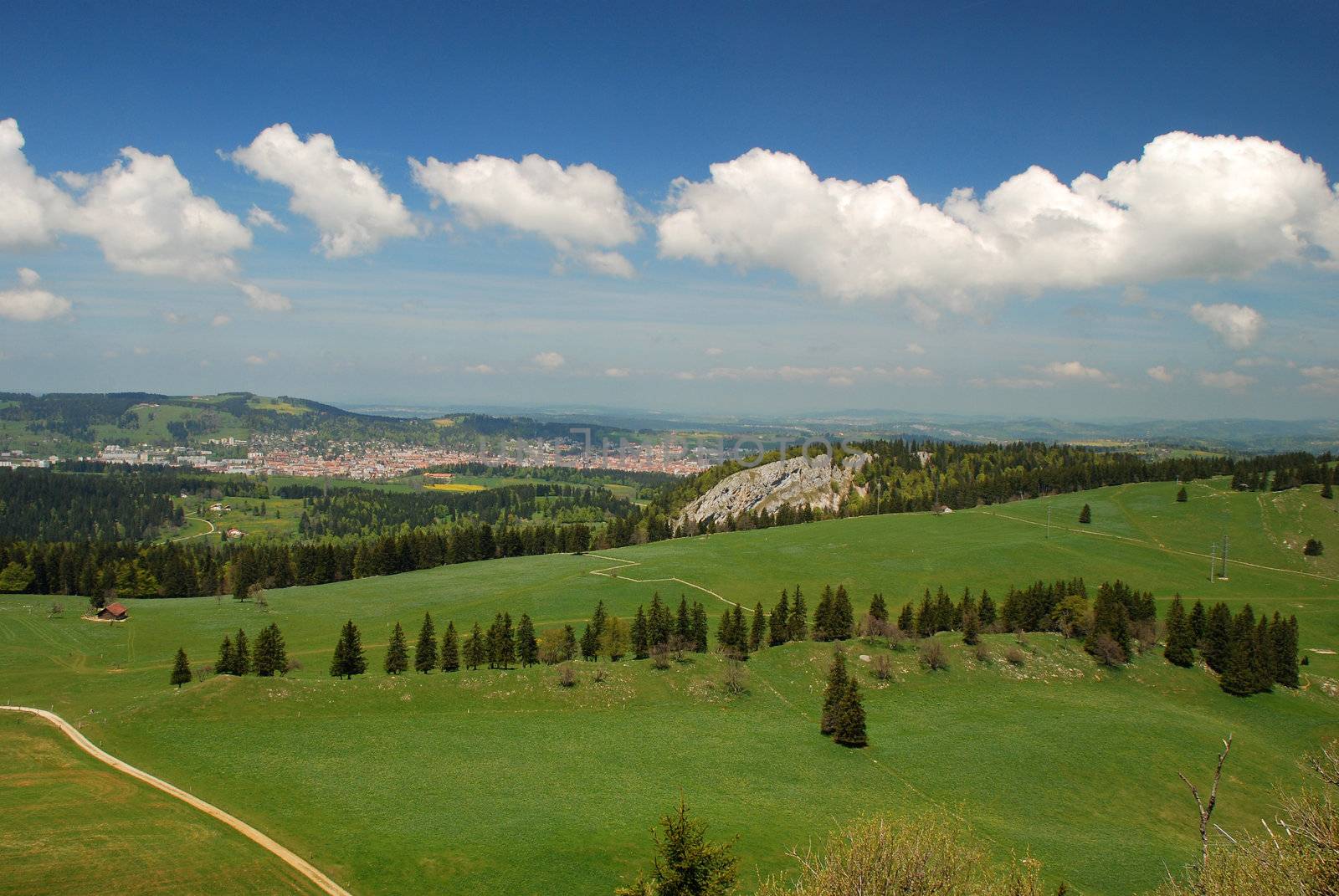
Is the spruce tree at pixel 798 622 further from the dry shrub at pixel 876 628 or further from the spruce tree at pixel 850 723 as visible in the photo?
the spruce tree at pixel 850 723

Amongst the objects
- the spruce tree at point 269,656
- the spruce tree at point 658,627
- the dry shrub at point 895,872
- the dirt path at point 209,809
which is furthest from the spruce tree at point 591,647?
the dry shrub at point 895,872

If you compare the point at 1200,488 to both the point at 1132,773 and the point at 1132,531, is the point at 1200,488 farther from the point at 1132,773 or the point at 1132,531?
the point at 1132,773

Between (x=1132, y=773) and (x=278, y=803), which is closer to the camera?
(x=278, y=803)

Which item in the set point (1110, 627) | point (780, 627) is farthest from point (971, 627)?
point (780, 627)

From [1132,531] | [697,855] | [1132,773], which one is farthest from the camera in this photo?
[1132,531]

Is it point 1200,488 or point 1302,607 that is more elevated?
point 1200,488

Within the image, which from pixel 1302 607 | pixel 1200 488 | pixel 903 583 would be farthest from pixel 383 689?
pixel 1200 488

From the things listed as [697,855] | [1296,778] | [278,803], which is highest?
[697,855]

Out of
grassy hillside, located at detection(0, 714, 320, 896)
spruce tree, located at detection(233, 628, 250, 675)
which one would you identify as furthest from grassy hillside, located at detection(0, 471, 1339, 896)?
spruce tree, located at detection(233, 628, 250, 675)
